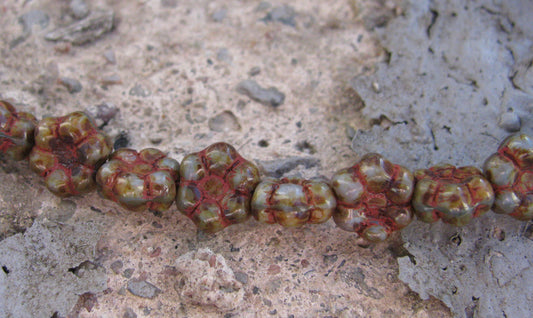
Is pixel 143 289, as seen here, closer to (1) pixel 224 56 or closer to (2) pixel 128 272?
(2) pixel 128 272

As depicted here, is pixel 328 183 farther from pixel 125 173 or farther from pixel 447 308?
pixel 125 173

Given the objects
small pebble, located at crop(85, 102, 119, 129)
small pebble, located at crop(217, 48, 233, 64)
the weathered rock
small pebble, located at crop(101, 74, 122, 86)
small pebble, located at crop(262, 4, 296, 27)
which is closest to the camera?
the weathered rock

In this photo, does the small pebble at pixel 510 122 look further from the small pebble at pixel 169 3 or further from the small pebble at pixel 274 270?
the small pebble at pixel 169 3

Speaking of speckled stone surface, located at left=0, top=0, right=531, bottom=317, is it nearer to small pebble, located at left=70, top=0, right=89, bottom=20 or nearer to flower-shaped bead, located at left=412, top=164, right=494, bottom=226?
small pebble, located at left=70, top=0, right=89, bottom=20

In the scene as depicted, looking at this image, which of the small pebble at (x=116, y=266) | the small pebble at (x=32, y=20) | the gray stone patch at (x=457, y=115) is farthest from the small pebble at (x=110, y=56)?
the gray stone patch at (x=457, y=115)

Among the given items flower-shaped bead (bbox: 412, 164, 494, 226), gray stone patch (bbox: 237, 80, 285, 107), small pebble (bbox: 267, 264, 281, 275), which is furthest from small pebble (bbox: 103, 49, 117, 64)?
flower-shaped bead (bbox: 412, 164, 494, 226)
